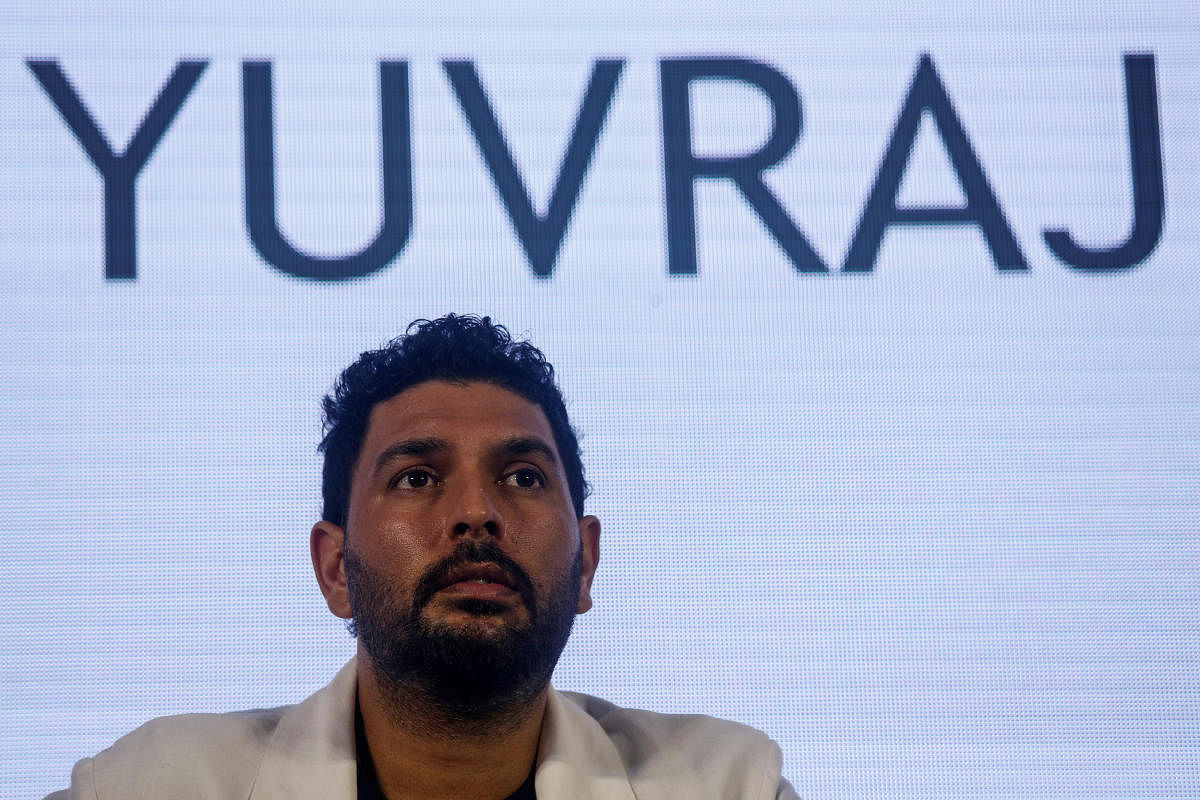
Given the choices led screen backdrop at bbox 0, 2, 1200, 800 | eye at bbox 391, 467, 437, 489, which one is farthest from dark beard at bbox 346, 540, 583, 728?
led screen backdrop at bbox 0, 2, 1200, 800

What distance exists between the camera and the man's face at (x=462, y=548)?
5.45 ft

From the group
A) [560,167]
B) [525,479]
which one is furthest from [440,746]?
[560,167]

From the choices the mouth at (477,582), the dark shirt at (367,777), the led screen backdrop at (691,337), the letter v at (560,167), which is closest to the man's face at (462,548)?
the mouth at (477,582)

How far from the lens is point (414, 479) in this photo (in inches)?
69.9

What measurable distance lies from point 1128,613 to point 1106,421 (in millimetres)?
305

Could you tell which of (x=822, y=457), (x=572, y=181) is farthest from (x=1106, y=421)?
(x=572, y=181)

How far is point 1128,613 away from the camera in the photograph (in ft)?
7.62

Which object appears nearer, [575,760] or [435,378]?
[575,760]

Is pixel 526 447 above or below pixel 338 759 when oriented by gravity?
above

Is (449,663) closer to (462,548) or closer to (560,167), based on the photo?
(462,548)

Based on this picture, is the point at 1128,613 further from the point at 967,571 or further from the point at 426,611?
the point at 426,611

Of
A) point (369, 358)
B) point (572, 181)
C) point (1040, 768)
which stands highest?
point (572, 181)

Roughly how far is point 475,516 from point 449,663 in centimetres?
16

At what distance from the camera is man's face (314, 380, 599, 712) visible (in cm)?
166
